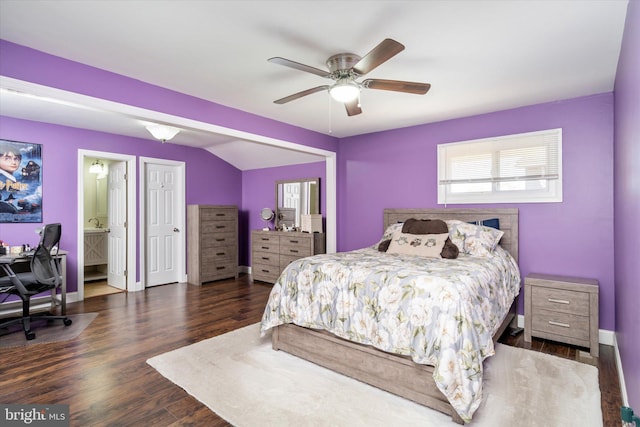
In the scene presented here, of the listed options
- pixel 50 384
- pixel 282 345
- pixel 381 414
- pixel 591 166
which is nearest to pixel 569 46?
pixel 591 166

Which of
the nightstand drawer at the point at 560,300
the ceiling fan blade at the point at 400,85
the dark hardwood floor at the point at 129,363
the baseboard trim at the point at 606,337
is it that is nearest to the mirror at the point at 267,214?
the dark hardwood floor at the point at 129,363

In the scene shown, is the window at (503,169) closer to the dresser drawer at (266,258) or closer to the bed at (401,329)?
the bed at (401,329)

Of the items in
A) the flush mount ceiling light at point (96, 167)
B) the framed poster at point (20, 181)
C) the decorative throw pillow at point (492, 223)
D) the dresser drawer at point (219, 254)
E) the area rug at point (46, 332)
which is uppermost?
the flush mount ceiling light at point (96, 167)

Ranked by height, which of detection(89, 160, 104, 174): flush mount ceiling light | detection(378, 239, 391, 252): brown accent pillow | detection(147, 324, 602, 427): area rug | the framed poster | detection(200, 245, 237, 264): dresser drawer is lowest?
detection(147, 324, 602, 427): area rug

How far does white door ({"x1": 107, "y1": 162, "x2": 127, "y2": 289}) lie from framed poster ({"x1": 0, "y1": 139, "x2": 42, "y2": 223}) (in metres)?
1.09

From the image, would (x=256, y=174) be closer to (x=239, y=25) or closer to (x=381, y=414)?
(x=239, y=25)

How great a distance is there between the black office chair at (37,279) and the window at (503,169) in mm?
4479

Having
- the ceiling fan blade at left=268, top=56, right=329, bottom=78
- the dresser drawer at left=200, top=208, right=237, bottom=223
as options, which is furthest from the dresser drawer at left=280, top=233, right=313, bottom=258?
the ceiling fan blade at left=268, top=56, right=329, bottom=78

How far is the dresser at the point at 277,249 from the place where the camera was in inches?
206

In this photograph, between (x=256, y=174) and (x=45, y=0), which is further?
(x=256, y=174)

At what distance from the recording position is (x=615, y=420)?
6.48 ft

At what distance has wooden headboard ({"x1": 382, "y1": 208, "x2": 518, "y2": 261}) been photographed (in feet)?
12.0

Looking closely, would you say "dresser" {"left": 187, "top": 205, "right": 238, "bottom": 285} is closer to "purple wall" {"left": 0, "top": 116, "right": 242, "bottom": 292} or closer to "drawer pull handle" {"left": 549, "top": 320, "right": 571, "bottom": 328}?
"purple wall" {"left": 0, "top": 116, "right": 242, "bottom": 292}

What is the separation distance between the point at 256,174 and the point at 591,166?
516cm
